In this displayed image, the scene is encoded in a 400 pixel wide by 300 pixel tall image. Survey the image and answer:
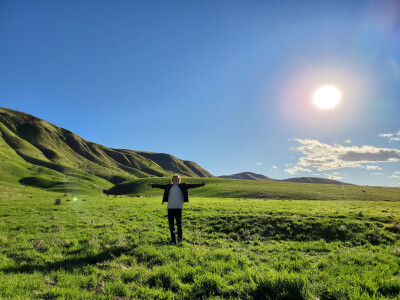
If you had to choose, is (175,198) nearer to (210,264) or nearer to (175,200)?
(175,200)

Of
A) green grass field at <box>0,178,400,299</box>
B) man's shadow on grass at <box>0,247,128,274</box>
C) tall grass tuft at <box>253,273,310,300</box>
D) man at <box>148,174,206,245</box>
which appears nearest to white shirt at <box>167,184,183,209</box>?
man at <box>148,174,206,245</box>

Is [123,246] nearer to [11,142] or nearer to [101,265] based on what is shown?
[101,265]

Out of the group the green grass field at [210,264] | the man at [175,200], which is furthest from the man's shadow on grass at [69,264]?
the man at [175,200]

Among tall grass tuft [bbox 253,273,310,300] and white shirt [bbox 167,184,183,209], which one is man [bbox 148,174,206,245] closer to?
white shirt [bbox 167,184,183,209]

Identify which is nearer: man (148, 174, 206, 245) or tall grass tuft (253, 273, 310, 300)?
tall grass tuft (253, 273, 310, 300)

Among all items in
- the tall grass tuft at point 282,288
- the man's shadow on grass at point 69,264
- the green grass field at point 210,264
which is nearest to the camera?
the tall grass tuft at point 282,288

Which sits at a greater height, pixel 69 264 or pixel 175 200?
pixel 175 200

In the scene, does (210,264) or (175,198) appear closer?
(210,264)

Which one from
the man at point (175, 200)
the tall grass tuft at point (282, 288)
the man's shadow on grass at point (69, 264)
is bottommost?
the man's shadow on grass at point (69, 264)

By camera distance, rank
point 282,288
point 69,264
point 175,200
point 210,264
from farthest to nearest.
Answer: point 175,200
point 69,264
point 210,264
point 282,288

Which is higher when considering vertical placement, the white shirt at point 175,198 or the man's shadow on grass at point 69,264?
the white shirt at point 175,198

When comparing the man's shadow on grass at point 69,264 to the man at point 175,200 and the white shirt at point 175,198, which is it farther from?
the white shirt at point 175,198

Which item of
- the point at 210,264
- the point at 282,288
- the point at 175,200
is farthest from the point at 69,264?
the point at 282,288

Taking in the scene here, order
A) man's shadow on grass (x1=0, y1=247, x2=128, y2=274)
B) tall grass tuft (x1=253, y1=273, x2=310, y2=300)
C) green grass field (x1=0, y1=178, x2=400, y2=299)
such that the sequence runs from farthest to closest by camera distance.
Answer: man's shadow on grass (x1=0, y1=247, x2=128, y2=274) < green grass field (x1=0, y1=178, x2=400, y2=299) < tall grass tuft (x1=253, y1=273, x2=310, y2=300)
